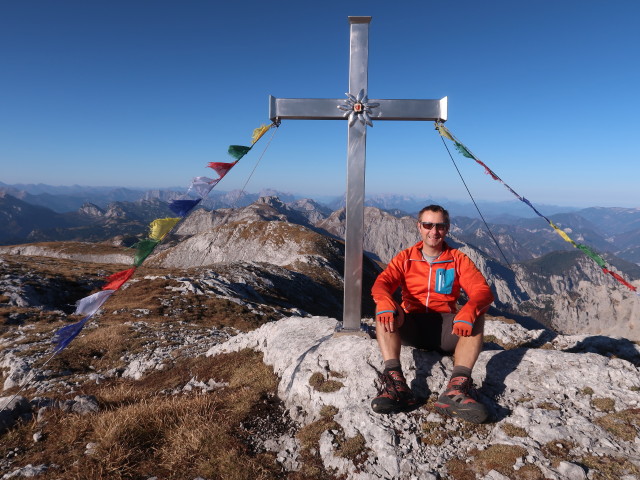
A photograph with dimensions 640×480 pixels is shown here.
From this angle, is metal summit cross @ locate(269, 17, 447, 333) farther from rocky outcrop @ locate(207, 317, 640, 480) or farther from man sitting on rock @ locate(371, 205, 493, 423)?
rocky outcrop @ locate(207, 317, 640, 480)

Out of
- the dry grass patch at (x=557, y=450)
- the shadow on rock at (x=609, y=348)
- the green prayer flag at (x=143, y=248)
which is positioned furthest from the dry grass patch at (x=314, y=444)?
the shadow on rock at (x=609, y=348)

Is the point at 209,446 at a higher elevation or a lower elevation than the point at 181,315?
higher

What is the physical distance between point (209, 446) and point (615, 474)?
5086 mm

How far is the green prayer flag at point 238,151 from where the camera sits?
22.5 feet

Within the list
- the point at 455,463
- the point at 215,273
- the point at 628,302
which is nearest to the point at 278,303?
the point at 215,273

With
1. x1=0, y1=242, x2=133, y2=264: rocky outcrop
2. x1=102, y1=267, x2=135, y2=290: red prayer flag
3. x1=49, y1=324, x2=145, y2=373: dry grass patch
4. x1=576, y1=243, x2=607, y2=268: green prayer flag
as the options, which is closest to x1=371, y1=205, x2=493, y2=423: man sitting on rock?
x1=576, y1=243, x2=607, y2=268: green prayer flag

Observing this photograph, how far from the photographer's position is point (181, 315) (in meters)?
19.0

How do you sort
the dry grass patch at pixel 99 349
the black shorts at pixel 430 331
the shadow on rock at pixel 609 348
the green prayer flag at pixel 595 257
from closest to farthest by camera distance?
the black shorts at pixel 430 331
the green prayer flag at pixel 595 257
the shadow on rock at pixel 609 348
the dry grass patch at pixel 99 349

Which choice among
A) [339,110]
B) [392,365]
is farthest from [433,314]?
[339,110]

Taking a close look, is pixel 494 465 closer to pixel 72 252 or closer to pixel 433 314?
pixel 433 314

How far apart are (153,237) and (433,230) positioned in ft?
17.0

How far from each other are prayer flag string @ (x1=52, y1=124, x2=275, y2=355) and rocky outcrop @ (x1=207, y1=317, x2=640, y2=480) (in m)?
3.74

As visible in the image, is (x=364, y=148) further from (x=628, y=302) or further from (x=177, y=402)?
(x=628, y=302)

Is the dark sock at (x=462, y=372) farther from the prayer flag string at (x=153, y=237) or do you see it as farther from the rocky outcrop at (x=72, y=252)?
the rocky outcrop at (x=72, y=252)
